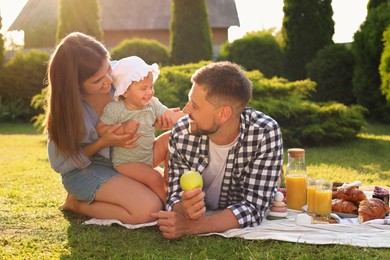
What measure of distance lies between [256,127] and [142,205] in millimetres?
1042

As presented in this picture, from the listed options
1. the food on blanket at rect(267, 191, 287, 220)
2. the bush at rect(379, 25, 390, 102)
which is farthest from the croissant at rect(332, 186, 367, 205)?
the bush at rect(379, 25, 390, 102)

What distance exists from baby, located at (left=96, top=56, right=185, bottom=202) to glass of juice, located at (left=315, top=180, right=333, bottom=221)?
3.85 ft

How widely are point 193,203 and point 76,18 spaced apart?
13.0 m

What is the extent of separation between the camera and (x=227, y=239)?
153 inches

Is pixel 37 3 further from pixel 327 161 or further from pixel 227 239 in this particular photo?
pixel 227 239

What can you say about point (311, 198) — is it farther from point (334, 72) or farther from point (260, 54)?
point (260, 54)

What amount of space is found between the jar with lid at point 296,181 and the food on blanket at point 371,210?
0.57 m

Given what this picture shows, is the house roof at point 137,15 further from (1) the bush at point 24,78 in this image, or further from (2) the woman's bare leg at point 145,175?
(2) the woman's bare leg at point 145,175

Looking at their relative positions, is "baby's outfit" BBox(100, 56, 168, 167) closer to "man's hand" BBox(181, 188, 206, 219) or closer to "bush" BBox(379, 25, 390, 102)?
"man's hand" BBox(181, 188, 206, 219)

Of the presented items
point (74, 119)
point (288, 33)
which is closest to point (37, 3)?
point (288, 33)

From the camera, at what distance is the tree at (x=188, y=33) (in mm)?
15977

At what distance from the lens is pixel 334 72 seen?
14.1m

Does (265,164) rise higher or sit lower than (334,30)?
lower

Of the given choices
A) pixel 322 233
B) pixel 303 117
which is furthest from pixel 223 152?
pixel 303 117
